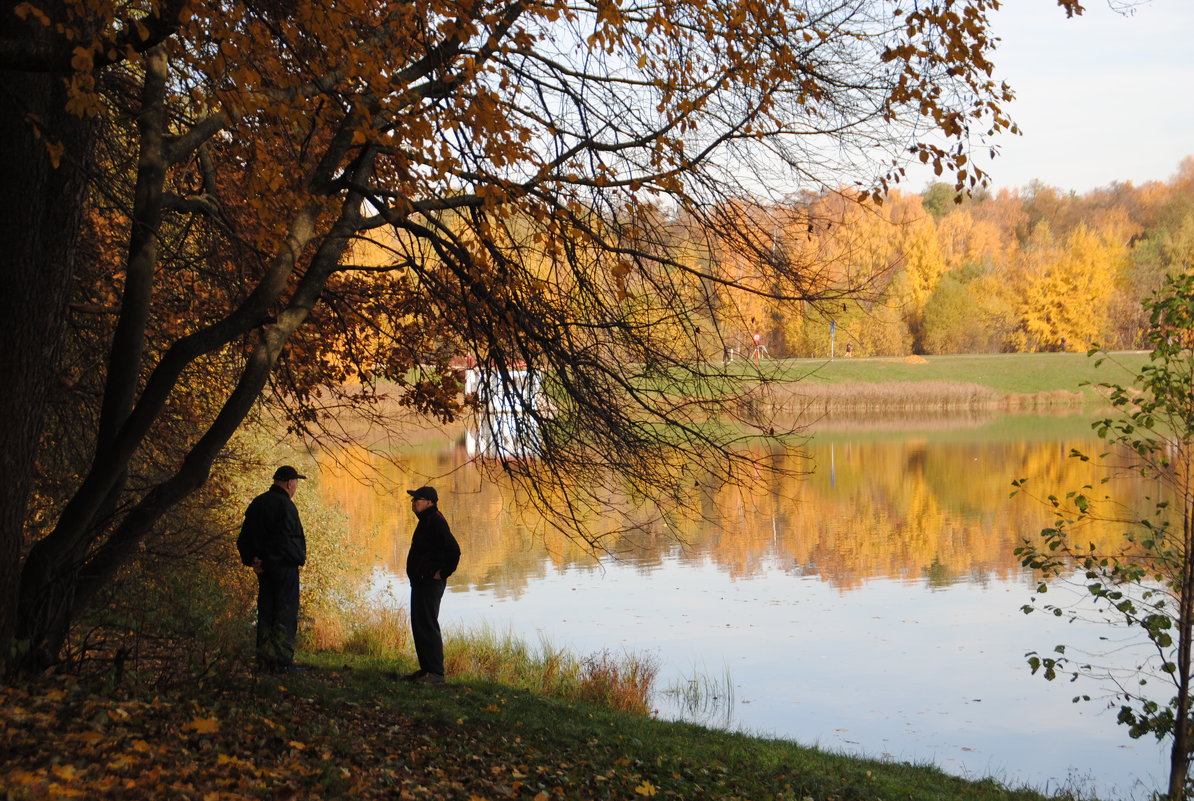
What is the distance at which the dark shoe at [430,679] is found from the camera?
10.6 m

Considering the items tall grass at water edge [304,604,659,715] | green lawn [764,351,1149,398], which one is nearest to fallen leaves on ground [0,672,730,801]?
tall grass at water edge [304,604,659,715]

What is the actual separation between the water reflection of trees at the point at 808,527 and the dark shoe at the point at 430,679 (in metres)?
5.91

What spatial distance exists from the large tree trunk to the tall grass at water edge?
5.91 meters

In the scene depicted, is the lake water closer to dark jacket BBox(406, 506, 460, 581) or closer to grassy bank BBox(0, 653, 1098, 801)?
dark jacket BBox(406, 506, 460, 581)

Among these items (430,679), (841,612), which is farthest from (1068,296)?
(430,679)

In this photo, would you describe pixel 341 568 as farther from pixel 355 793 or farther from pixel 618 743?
pixel 355 793

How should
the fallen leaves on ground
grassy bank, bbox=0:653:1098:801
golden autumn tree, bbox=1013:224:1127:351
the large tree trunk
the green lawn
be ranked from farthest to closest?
1. golden autumn tree, bbox=1013:224:1127:351
2. the green lawn
3. the large tree trunk
4. grassy bank, bbox=0:653:1098:801
5. the fallen leaves on ground

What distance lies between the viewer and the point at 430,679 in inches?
419

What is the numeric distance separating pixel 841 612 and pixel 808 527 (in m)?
7.41

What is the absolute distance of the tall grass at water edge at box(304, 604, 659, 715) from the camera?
1304 centimetres

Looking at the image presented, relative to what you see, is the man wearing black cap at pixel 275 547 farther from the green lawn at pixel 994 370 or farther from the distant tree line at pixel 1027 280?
the green lawn at pixel 994 370

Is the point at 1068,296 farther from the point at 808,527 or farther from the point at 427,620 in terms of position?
the point at 427,620

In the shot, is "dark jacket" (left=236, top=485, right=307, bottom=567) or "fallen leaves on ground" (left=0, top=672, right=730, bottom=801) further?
"dark jacket" (left=236, top=485, right=307, bottom=567)

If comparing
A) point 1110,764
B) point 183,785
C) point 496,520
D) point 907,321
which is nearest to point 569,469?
point 183,785
